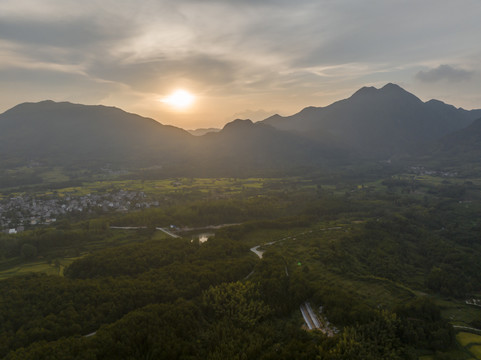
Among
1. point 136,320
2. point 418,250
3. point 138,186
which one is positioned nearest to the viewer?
point 136,320

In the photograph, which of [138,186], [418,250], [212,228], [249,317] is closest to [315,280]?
[249,317]

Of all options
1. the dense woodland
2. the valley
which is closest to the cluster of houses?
the valley

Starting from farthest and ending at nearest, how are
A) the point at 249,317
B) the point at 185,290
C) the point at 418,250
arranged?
the point at 418,250
the point at 185,290
the point at 249,317

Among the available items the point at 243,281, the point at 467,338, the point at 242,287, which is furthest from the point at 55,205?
the point at 467,338

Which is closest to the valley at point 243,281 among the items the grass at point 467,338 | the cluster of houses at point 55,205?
the grass at point 467,338

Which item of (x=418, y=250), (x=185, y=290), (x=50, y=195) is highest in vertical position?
(x=50, y=195)

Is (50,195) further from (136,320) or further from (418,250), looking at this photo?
(418,250)

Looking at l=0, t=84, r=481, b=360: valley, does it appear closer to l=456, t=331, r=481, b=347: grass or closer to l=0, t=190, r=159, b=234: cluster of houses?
l=456, t=331, r=481, b=347: grass

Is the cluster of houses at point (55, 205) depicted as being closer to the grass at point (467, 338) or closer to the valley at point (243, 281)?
the valley at point (243, 281)
